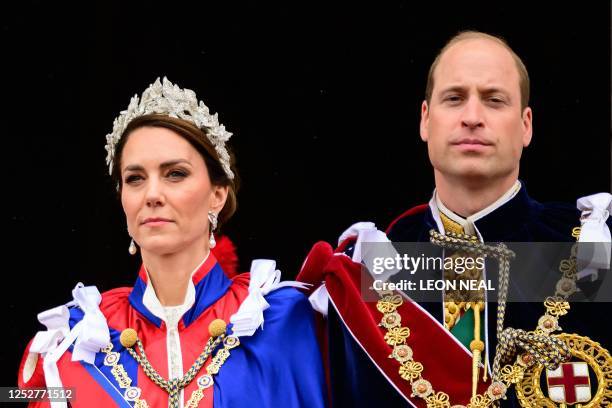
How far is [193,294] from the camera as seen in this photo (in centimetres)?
434

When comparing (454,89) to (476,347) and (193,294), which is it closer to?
(476,347)

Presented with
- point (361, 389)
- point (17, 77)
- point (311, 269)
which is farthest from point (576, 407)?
point (17, 77)

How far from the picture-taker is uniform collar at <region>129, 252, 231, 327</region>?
14.2 ft

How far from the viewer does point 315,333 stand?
4.29m

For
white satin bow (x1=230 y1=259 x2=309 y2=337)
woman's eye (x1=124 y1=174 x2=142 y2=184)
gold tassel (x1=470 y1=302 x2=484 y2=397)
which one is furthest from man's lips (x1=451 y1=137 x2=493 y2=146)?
woman's eye (x1=124 y1=174 x2=142 y2=184)

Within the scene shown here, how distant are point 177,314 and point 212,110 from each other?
50.3 inches

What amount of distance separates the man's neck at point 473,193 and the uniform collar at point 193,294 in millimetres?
781

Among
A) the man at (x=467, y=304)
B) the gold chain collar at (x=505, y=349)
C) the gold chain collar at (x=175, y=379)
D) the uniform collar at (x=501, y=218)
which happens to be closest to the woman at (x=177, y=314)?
the gold chain collar at (x=175, y=379)

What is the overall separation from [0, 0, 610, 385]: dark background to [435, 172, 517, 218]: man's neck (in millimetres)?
1101

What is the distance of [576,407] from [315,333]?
0.83m

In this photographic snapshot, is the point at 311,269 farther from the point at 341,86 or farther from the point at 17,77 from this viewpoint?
the point at 17,77

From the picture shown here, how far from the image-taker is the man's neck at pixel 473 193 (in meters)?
4.13

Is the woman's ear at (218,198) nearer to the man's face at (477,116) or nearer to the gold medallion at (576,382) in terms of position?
the man's face at (477,116)

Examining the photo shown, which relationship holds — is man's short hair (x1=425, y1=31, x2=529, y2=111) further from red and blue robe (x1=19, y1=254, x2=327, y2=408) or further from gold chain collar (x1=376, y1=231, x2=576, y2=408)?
red and blue robe (x1=19, y1=254, x2=327, y2=408)
